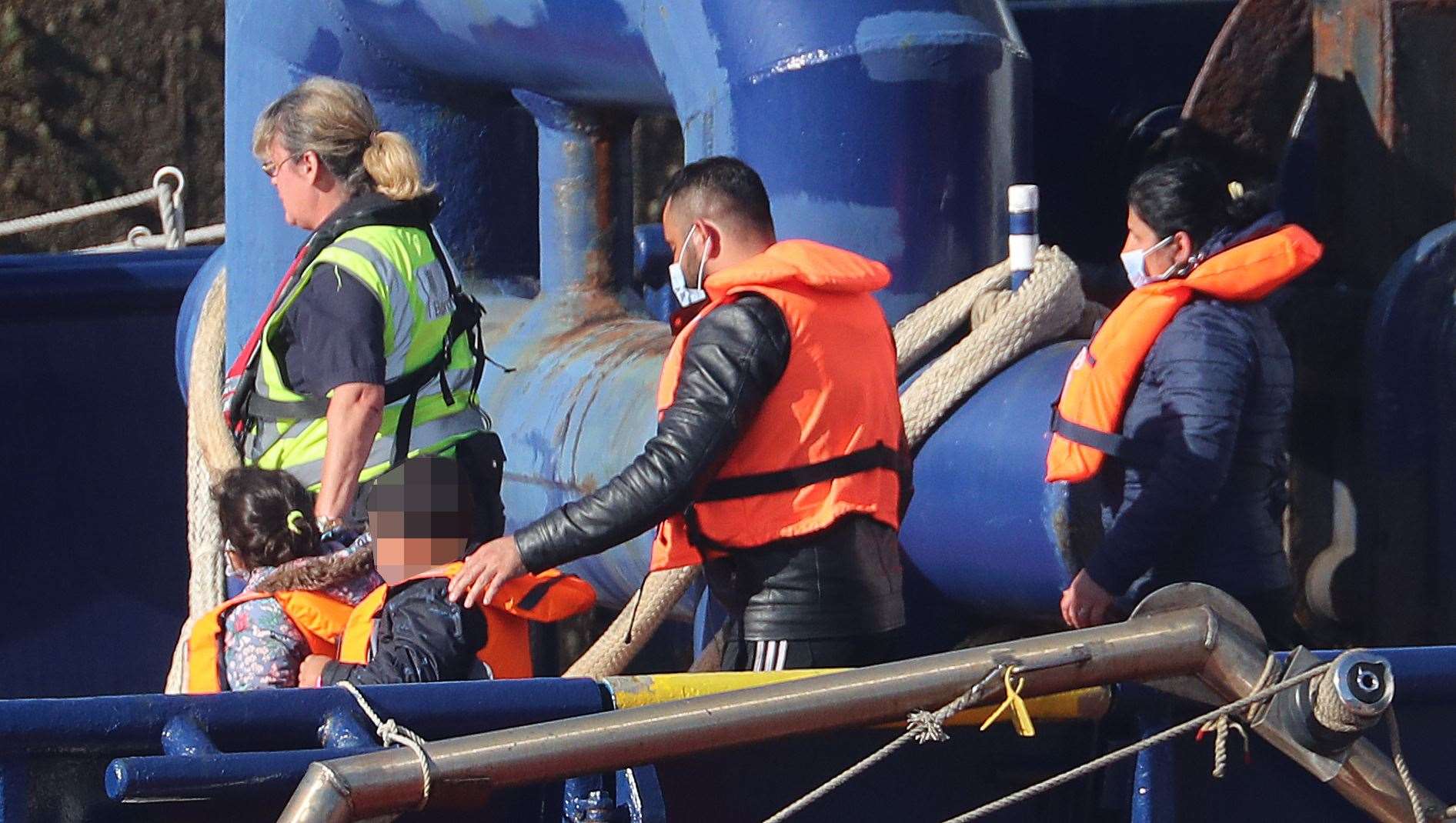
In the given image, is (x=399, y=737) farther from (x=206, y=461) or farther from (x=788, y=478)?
(x=206, y=461)

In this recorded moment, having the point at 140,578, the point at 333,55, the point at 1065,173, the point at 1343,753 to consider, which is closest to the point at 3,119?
the point at 140,578

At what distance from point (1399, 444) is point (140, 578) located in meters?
3.41

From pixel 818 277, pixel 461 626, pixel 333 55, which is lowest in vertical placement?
pixel 461 626

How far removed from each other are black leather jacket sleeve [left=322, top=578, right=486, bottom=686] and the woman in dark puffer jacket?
0.91 m

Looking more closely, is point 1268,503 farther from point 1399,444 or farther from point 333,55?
point 333,55

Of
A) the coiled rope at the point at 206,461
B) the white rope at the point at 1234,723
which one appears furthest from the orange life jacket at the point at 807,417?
the coiled rope at the point at 206,461

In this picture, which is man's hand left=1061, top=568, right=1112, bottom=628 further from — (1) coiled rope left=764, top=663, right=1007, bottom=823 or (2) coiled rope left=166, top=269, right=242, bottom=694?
(2) coiled rope left=166, top=269, right=242, bottom=694

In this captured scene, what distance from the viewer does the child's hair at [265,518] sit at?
3121 mm

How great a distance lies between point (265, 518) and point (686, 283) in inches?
27.7

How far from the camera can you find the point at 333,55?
4.72m

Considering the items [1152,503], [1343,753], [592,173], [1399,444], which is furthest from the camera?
[592,173]

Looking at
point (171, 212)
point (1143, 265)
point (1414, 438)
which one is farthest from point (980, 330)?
point (171, 212)

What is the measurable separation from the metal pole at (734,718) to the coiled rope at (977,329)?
124 centimetres

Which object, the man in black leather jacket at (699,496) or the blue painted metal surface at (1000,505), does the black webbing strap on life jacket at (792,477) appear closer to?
the man in black leather jacket at (699,496)
